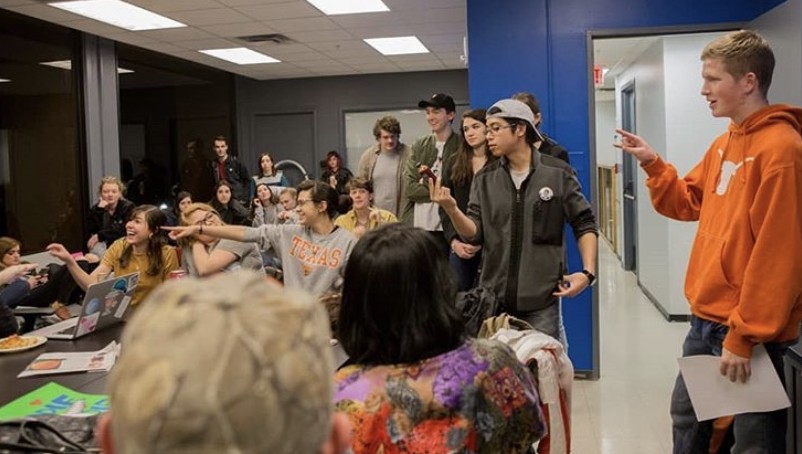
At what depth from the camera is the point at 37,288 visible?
464 centimetres

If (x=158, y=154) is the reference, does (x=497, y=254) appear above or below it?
below

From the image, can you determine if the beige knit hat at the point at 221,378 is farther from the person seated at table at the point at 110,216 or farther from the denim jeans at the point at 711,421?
the person seated at table at the point at 110,216

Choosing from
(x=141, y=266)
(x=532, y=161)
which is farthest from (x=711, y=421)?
(x=141, y=266)

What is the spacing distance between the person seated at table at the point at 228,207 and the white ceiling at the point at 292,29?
5.12ft

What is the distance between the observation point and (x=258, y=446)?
516 millimetres

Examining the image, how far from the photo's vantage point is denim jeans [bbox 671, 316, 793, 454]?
203 centimetres

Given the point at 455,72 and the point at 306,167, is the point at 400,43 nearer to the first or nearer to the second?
the point at 455,72

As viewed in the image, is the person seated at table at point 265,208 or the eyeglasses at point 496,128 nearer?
the eyeglasses at point 496,128

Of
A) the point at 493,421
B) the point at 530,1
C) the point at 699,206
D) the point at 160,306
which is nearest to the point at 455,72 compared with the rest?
the point at 530,1

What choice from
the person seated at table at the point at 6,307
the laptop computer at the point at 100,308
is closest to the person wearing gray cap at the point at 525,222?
the laptop computer at the point at 100,308

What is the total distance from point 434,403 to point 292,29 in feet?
19.8

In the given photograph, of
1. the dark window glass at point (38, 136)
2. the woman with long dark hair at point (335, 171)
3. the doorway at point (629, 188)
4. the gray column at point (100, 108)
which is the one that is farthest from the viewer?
the woman with long dark hair at point (335, 171)

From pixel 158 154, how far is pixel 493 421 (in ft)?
28.6

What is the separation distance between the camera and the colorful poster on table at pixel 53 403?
1.92 meters
